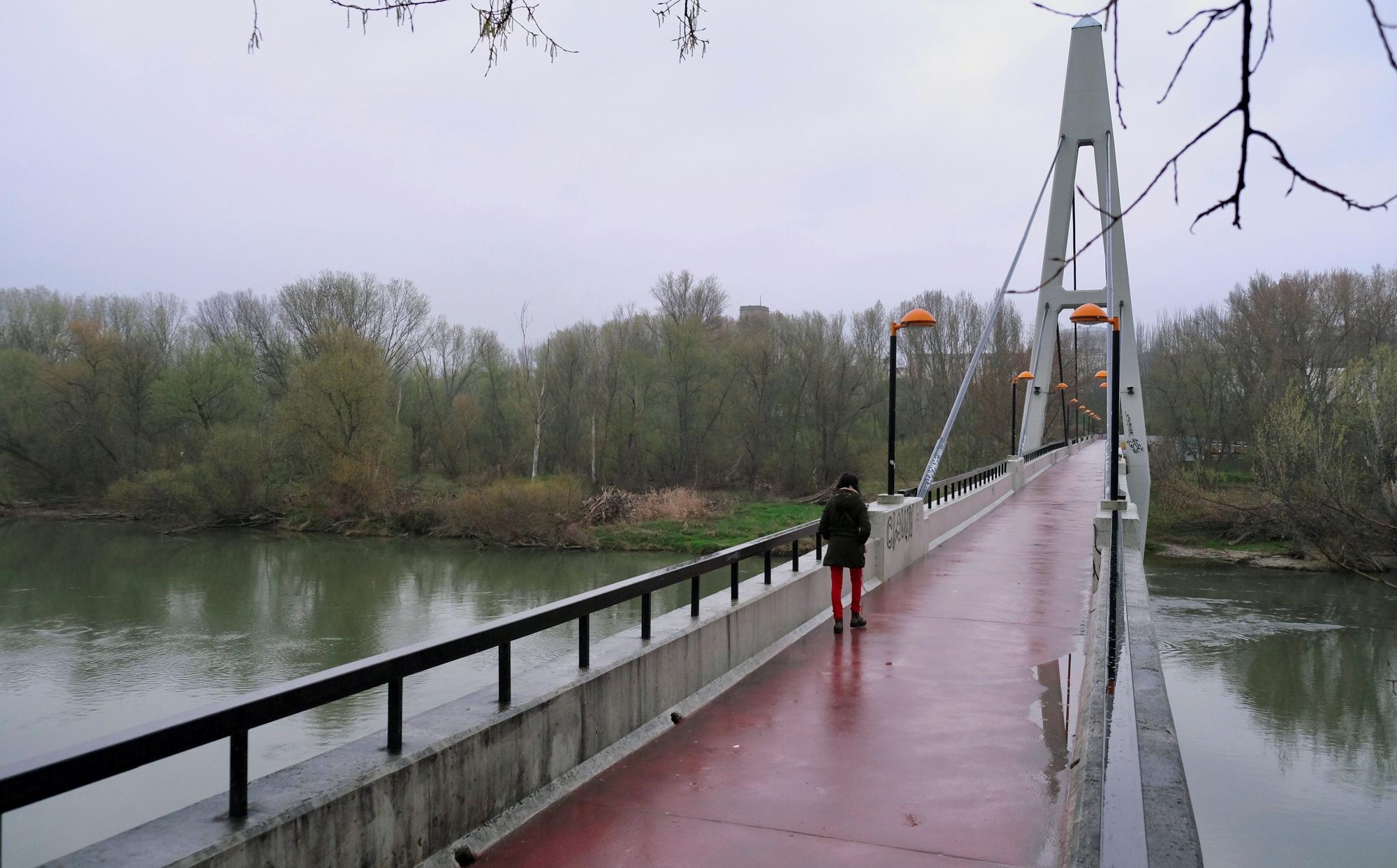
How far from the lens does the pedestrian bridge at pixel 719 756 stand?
347 centimetres

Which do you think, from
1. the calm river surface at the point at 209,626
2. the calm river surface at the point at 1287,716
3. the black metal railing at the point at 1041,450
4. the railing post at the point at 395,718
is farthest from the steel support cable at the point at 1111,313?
the railing post at the point at 395,718

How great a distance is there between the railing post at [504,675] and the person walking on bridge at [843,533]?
4.88 m

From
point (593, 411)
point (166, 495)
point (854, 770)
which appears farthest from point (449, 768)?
point (593, 411)

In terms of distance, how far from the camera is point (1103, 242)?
3070cm

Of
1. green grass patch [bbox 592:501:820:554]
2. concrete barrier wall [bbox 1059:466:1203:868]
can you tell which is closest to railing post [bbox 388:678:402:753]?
concrete barrier wall [bbox 1059:466:1203:868]

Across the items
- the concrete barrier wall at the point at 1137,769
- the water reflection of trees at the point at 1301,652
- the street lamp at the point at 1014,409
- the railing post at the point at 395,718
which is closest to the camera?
the concrete barrier wall at the point at 1137,769

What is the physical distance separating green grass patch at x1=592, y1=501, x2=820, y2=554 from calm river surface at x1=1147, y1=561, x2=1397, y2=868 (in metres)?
19.0

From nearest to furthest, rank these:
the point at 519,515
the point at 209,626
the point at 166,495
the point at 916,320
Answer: the point at 916,320, the point at 209,626, the point at 519,515, the point at 166,495

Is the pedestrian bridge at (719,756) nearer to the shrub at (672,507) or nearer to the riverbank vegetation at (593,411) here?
the riverbank vegetation at (593,411)

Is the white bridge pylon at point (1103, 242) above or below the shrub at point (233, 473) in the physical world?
above

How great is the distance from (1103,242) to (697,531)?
80.4ft

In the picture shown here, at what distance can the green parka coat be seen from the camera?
9.51 meters

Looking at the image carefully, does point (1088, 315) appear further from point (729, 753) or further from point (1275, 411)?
point (1275, 411)

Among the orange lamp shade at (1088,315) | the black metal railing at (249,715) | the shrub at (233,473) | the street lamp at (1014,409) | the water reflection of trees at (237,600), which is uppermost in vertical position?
the orange lamp shade at (1088,315)
